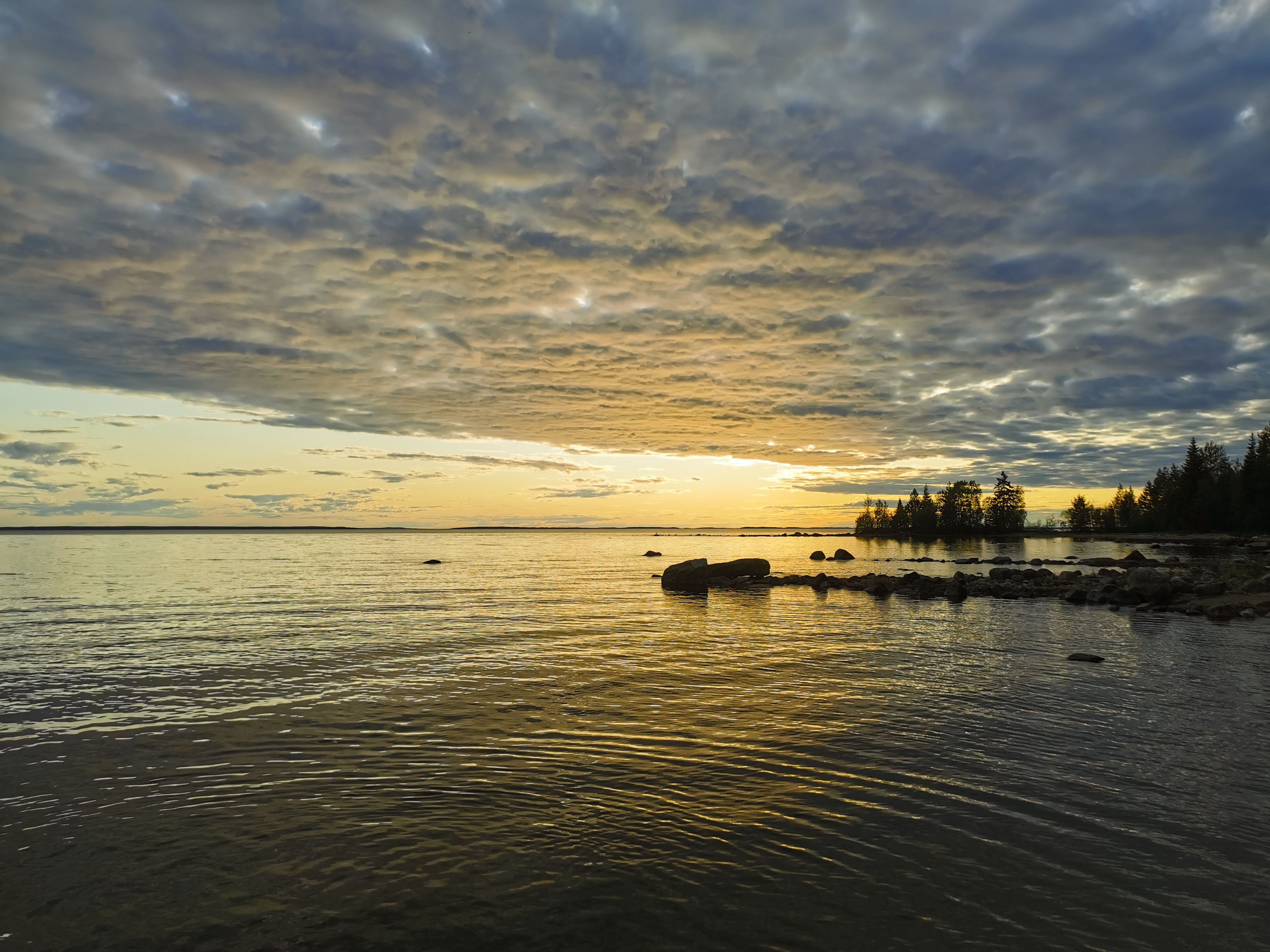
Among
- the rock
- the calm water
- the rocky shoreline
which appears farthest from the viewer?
the rock

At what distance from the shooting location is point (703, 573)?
158ft

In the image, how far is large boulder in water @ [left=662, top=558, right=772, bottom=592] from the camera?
4656cm

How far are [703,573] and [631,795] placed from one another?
3951 cm

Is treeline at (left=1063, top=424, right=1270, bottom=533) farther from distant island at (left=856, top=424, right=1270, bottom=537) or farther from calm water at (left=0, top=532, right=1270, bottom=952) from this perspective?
calm water at (left=0, top=532, right=1270, bottom=952)

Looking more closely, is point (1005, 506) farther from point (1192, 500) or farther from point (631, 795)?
point (631, 795)

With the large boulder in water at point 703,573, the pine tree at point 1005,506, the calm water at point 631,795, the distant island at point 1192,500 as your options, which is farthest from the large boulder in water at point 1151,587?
the pine tree at point 1005,506

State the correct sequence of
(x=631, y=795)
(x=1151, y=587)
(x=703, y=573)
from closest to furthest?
(x=631, y=795), (x=1151, y=587), (x=703, y=573)

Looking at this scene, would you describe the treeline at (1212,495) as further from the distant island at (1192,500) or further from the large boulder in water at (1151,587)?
the large boulder in water at (1151,587)

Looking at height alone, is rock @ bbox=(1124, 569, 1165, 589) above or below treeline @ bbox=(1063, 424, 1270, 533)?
below

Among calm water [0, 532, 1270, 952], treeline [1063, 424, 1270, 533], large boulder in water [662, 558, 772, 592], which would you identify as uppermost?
treeline [1063, 424, 1270, 533]

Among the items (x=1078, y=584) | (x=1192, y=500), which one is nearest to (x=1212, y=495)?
(x=1192, y=500)

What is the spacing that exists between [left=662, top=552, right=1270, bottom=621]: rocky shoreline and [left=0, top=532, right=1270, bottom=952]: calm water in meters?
12.4

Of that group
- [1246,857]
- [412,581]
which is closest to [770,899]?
[1246,857]

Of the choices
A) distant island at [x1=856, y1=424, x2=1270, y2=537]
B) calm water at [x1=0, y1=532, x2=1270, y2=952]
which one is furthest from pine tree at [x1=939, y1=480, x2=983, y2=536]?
calm water at [x1=0, y1=532, x2=1270, y2=952]
